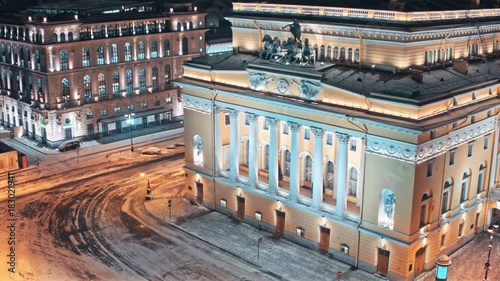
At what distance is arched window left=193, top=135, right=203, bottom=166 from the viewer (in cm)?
7256

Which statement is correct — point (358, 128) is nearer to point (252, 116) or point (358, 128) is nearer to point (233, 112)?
point (252, 116)

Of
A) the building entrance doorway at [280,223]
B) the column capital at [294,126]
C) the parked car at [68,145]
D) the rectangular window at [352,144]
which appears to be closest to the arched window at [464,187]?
the rectangular window at [352,144]

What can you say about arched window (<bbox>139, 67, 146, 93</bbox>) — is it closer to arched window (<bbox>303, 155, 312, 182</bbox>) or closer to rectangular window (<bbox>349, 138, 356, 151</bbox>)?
arched window (<bbox>303, 155, 312, 182</bbox>)

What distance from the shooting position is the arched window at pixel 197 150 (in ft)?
238

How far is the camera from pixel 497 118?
61188 millimetres

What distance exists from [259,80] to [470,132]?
2222 cm

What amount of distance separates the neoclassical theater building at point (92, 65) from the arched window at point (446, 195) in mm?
61684

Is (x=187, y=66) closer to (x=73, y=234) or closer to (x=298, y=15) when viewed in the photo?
(x=298, y=15)

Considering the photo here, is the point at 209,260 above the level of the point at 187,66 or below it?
below

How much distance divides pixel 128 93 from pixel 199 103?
133 feet

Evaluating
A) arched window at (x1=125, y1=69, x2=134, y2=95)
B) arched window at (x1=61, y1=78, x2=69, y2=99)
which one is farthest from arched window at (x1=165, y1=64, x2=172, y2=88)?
arched window at (x1=61, y1=78, x2=69, y2=99)

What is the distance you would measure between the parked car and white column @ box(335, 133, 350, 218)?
54.1 m

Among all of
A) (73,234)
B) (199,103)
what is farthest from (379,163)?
(73,234)

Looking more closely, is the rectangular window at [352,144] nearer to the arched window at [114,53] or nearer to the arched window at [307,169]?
the arched window at [307,169]
